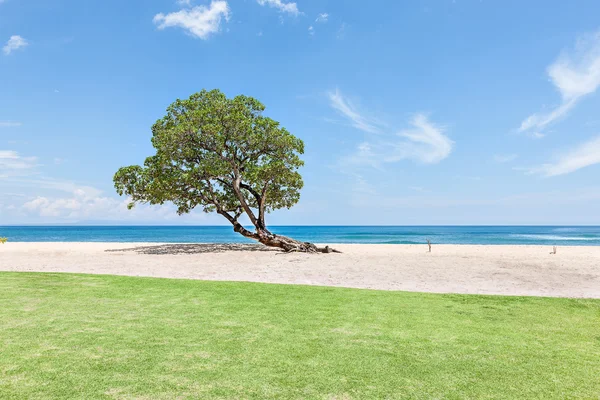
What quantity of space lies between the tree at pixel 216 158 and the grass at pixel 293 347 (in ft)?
57.6

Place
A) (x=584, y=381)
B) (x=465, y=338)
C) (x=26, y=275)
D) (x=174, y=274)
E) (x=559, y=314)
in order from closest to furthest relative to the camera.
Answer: (x=584, y=381)
(x=465, y=338)
(x=559, y=314)
(x=26, y=275)
(x=174, y=274)

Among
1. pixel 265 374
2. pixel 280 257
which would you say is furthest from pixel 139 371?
pixel 280 257

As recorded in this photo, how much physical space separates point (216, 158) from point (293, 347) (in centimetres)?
2275

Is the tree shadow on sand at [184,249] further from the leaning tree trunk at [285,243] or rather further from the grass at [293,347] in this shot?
the grass at [293,347]

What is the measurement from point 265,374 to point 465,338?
357 centimetres

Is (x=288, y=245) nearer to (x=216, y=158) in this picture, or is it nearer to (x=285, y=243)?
(x=285, y=243)

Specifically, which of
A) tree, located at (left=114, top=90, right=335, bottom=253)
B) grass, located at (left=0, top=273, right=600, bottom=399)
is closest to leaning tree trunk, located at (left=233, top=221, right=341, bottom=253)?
tree, located at (left=114, top=90, right=335, bottom=253)

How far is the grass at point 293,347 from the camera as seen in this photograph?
4246 millimetres

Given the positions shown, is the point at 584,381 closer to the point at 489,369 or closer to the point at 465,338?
the point at 489,369

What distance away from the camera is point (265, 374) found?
15.0ft

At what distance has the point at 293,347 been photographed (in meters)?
5.52

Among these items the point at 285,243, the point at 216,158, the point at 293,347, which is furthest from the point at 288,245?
the point at 293,347

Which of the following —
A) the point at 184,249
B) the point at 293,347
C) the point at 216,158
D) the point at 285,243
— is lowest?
the point at 184,249

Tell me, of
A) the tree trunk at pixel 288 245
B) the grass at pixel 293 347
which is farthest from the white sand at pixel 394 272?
the tree trunk at pixel 288 245
